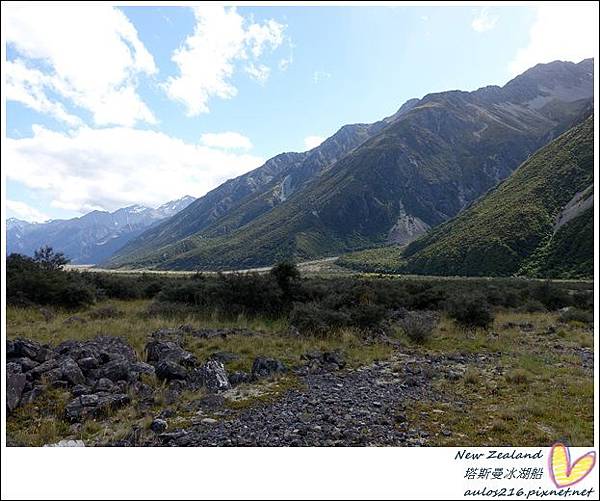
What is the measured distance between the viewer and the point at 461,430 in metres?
6.21

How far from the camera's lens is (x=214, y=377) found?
329 inches

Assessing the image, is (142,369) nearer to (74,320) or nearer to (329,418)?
(329,418)

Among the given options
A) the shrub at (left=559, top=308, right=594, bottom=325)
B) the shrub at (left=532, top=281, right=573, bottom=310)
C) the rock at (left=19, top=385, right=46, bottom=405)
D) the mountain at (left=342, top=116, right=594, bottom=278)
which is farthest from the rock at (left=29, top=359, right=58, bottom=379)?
the mountain at (left=342, top=116, right=594, bottom=278)

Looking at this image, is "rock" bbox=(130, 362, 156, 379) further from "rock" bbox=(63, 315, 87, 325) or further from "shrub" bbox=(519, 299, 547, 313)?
"shrub" bbox=(519, 299, 547, 313)

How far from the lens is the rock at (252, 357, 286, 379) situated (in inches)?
359

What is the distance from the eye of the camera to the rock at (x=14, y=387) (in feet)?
21.6

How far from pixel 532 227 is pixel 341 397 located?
111290 millimetres

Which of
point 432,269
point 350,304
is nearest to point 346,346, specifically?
point 350,304

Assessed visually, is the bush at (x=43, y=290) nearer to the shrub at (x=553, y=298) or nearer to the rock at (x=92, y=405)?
the rock at (x=92, y=405)

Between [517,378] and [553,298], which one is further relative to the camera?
[553,298]

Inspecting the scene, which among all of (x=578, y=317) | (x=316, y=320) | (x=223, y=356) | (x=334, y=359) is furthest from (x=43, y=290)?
(x=578, y=317)

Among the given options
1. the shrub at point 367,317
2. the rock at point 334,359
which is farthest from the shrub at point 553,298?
the rock at point 334,359

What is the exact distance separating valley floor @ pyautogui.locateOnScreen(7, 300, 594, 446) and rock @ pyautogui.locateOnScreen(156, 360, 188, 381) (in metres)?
0.32

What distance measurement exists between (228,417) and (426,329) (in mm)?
9577
